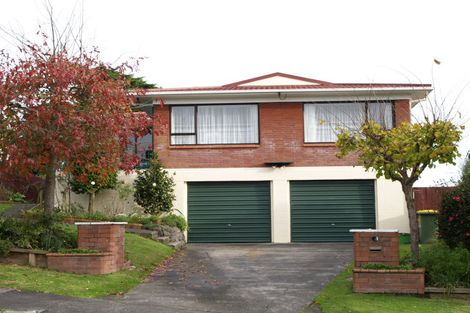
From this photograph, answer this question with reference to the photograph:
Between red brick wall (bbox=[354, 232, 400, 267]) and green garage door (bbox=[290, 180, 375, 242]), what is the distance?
28.2ft

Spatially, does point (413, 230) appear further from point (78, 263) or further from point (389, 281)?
point (78, 263)

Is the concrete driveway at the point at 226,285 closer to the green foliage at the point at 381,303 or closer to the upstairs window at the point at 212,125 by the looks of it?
the green foliage at the point at 381,303

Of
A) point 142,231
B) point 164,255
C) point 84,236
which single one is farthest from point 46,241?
point 142,231

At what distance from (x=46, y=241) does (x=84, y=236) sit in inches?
31.3

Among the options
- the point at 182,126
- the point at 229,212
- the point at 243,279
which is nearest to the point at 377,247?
the point at 243,279

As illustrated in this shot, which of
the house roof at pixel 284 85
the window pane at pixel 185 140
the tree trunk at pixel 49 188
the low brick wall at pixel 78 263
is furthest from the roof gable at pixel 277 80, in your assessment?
the low brick wall at pixel 78 263

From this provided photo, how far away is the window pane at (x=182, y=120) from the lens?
65.9ft

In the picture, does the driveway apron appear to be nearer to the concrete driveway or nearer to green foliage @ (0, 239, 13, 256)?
the concrete driveway

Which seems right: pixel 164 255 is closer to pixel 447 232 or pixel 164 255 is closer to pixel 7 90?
pixel 7 90

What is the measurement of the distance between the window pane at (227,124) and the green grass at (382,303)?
999 centimetres

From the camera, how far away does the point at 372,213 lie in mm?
19484

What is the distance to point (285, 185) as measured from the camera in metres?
19.6

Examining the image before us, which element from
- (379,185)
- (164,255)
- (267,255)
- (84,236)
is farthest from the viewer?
(379,185)

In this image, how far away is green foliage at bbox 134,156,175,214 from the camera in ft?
61.8
